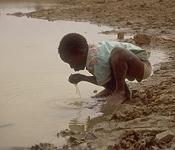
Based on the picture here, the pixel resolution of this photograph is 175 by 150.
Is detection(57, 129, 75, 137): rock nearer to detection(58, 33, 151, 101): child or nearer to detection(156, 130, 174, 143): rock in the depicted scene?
detection(58, 33, 151, 101): child

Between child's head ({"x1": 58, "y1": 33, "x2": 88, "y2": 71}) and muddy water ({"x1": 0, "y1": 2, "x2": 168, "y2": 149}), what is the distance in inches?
21.2

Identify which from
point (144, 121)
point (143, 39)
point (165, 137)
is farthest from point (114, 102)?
point (143, 39)

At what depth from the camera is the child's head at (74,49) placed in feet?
16.4

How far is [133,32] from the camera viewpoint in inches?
432

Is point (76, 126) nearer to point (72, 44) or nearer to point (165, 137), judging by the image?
point (72, 44)

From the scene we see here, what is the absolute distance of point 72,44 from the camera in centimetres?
501

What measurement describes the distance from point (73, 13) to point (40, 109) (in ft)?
33.1

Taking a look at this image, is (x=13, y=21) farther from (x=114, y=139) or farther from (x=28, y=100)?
(x=114, y=139)

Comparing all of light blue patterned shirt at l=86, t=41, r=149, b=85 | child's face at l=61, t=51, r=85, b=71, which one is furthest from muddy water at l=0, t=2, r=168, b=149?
child's face at l=61, t=51, r=85, b=71

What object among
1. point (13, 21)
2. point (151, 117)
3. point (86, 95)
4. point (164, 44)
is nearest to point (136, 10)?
point (13, 21)

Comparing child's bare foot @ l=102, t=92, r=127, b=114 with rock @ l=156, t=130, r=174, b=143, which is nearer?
rock @ l=156, t=130, r=174, b=143

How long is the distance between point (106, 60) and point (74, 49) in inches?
13.3

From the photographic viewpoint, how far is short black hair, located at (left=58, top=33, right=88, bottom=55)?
196 inches

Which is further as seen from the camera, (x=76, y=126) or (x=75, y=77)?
(x=75, y=77)
